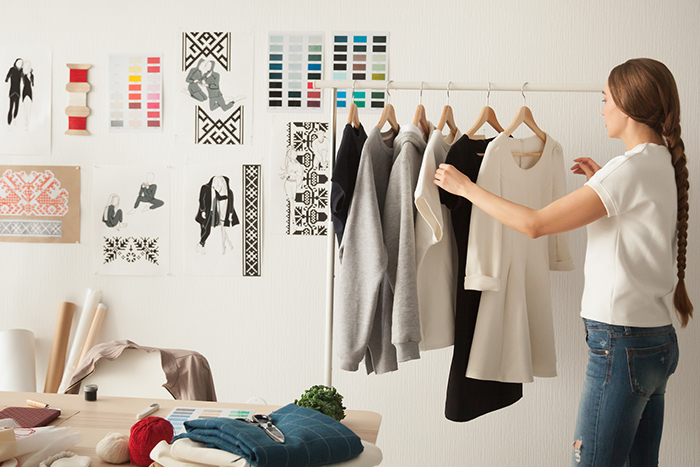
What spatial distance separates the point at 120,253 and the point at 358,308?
1350 millimetres

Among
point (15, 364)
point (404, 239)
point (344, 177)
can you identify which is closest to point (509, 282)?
point (404, 239)

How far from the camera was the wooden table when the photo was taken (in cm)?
124

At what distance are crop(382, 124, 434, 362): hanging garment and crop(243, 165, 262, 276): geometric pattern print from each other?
33.5 inches

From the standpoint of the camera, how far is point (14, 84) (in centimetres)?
251

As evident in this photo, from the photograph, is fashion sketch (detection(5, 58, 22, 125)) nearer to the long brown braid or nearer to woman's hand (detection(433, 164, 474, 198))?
→ woman's hand (detection(433, 164, 474, 198))

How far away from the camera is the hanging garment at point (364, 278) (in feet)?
5.34

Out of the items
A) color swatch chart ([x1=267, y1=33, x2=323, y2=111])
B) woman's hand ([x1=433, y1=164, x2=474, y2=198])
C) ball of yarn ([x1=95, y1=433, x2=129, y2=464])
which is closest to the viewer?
ball of yarn ([x1=95, y1=433, x2=129, y2=464])

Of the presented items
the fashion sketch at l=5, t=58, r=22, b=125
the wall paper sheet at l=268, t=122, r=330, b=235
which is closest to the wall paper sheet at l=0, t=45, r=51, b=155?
the fashion sketch at l=5, t=58, r=22, b=125

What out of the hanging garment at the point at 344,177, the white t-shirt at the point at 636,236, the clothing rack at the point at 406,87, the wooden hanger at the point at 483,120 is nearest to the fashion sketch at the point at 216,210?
the clothing rack at the point at 406,87

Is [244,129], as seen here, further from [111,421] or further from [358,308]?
[111,421]

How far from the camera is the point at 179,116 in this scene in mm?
2441

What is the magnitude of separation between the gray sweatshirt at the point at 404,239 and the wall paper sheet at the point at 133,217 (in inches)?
47.3

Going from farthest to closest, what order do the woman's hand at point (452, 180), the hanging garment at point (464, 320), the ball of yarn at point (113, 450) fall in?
the hanging garment at point (464, 320) → the woman's hand at point (452, 180) → the ball of yarn at point (113, 450)

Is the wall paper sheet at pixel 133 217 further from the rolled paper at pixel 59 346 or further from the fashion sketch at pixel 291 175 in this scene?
the fashion sketch at pixel 291 175
